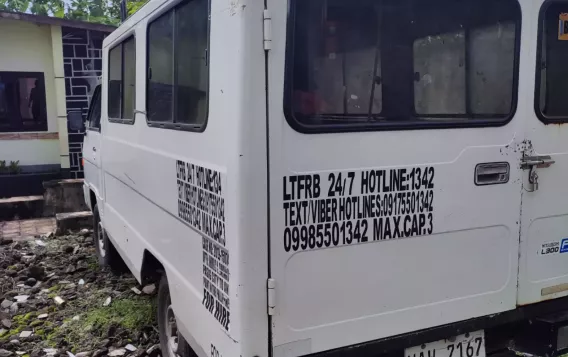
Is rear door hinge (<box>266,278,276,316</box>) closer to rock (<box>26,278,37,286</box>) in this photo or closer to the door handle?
the door handle

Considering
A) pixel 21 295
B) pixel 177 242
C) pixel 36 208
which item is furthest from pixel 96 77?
pixel 177 242

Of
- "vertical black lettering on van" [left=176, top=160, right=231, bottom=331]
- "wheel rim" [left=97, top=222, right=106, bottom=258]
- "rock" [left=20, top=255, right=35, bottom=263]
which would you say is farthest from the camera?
"rock" [left=20, top=255, right=35, bottom=263]

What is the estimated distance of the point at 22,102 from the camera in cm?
1015

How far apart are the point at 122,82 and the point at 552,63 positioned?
316 cm

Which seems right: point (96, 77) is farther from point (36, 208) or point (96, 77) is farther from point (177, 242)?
point (177, 242)

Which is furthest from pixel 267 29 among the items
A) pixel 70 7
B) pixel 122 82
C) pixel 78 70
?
pixel 70 7

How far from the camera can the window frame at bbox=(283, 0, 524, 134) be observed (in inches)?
83.2

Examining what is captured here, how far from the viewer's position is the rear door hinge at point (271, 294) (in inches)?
84.7

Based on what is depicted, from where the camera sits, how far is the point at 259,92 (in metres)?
2.06

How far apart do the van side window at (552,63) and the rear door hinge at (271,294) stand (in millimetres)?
1666

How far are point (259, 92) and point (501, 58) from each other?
134 cm

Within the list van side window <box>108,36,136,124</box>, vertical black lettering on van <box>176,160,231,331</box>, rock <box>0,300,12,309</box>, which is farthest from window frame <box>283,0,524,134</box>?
rock <box>0,300,12,309</box>

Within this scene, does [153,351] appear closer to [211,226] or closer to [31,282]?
[211,226]

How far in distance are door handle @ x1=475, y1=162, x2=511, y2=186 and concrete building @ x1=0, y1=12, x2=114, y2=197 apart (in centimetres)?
890
